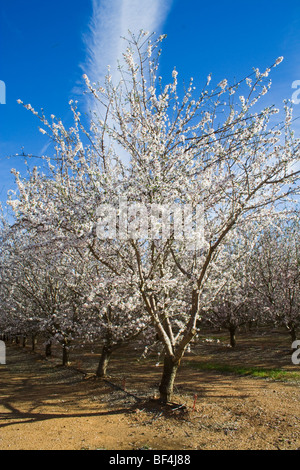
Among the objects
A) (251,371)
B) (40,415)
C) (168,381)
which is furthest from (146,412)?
(251,371)

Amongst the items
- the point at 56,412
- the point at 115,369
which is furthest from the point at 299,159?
the point at 115,369

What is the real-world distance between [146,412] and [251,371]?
7.51m

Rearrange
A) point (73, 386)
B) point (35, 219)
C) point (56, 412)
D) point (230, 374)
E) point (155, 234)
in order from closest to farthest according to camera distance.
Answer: point (35, 219) < point (155, 234) < point (56, 412) < point (73, 386) < point (230, 374)

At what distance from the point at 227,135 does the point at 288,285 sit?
36.4ft

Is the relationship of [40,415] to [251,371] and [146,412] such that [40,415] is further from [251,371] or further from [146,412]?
[251,371]

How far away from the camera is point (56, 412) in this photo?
8.92m

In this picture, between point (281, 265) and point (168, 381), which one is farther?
point (281, 265)

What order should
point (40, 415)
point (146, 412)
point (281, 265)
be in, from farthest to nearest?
point (281, 265)
point (40, 415)
point (146, 412)

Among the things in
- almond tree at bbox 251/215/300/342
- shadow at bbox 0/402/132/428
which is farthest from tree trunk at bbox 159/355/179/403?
almond tree at bbox 251/215/300/342

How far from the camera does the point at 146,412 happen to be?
332 inches

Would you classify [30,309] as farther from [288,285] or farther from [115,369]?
[288,285]

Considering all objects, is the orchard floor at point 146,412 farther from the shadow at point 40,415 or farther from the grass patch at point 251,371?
the grass patch at point 251,371

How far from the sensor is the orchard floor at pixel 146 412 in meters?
6.57

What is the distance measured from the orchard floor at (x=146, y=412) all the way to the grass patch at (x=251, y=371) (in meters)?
0.27
